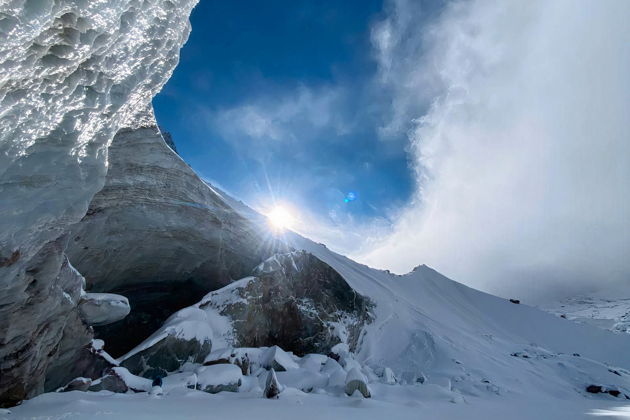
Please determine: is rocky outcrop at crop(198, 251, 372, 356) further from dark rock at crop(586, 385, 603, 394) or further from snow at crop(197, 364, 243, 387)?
dark rock at crop(586, 385, 603, 394)

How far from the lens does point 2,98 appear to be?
3.06 m

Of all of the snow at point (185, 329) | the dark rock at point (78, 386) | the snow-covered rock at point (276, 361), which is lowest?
the dark rock at point (78, 386)

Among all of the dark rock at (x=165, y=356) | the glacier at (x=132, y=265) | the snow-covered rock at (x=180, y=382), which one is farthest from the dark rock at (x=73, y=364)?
the snow-covered rock at (x=180, y=382)

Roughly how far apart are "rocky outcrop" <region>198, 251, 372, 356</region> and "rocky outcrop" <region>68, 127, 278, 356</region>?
1731 mm

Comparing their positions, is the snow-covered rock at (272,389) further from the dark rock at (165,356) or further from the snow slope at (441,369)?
the dark rock at (165,356)

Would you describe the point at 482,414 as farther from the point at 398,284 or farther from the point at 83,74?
the point at 398,284

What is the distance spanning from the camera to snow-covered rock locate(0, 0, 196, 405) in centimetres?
310

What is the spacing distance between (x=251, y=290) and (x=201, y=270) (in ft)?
10.2

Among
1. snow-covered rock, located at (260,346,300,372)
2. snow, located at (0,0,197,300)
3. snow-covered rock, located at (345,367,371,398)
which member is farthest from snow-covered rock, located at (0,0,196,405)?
snow-covered rock, located at (345,367,371,398)

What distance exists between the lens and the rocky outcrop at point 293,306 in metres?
11.0

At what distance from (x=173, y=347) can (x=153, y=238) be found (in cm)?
425

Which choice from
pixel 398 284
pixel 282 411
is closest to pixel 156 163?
pixel 282 411

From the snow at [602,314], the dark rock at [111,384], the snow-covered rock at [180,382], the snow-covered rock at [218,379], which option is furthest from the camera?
the snow at [602,314]

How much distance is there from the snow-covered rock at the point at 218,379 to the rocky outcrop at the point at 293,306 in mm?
3240
